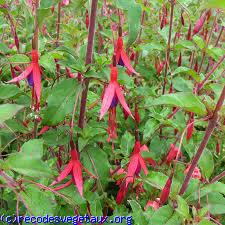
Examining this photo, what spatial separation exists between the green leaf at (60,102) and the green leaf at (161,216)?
12.8 inches

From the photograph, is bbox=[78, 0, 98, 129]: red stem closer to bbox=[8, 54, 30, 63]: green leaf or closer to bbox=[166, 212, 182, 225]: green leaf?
bbox=[8, 54, 30, 63]: green leaf

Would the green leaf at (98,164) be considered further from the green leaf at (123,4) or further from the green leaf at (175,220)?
the green leaf at (123,4)

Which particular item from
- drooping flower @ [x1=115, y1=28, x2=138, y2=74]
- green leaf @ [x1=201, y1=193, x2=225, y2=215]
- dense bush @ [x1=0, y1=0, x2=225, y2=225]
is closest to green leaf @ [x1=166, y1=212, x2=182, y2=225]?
dense bush @ [x1=0, y1=0, x2=225, y2=225]

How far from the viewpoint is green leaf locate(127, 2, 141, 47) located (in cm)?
82

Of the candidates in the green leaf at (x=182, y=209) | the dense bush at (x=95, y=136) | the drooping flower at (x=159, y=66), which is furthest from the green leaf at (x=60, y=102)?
the drooping flower at (x=159, y=66)

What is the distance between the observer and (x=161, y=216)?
3.01ft

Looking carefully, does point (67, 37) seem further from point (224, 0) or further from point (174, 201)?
point (224, 0)

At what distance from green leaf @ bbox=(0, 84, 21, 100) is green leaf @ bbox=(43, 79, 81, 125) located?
0.15 m

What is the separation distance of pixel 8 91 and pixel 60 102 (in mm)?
202

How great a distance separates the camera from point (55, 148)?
1368 mm

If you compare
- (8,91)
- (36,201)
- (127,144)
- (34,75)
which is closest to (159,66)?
(127,144)

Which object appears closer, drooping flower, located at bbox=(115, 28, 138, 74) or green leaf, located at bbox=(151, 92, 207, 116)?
green leaf, located at bbox=(151, 92, 207, 116)

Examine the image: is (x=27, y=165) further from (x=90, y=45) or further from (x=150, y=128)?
(x=150, y=128)

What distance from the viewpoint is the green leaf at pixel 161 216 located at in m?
0.90
